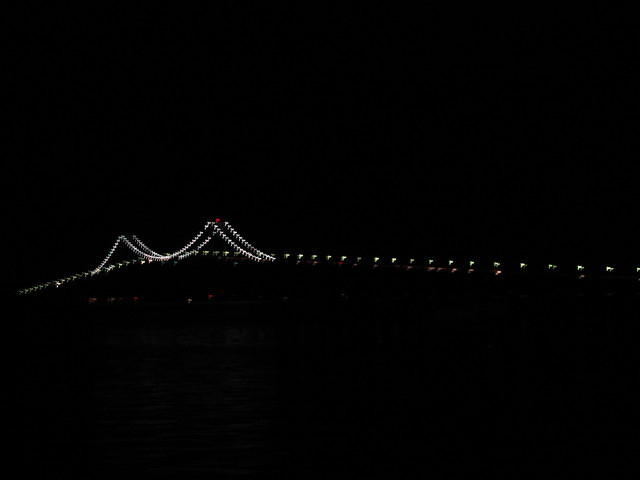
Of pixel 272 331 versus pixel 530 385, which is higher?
pixel 272 331

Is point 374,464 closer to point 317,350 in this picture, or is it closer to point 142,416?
point 142,416

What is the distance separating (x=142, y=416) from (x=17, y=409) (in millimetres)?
2820

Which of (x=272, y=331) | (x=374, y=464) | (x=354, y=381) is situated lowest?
(x=374, y=464)

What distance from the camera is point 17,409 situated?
22812mm

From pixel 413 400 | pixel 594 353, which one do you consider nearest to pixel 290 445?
pixel 413 400

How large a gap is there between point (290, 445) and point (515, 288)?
56091 mm

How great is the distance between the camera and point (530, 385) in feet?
82.0

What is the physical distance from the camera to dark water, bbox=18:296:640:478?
50.7 feet

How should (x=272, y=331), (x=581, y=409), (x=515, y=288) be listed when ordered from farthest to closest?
(x=515, y=288) → (x=272, y=331) → (x=581, y=409)

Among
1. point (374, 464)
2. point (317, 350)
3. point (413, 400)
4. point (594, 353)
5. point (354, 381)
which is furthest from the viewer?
point (317, 350)

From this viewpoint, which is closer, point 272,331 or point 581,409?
point 581,409

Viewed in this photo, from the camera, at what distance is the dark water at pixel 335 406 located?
50.7 ft

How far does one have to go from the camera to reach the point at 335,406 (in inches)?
858

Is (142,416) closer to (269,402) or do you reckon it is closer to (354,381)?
(269,402)
